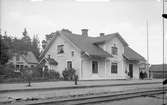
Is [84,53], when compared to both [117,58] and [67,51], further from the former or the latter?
[117,58]

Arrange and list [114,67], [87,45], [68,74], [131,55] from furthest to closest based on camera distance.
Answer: [131,55]
[114,67]
[87,45]
[68,74]

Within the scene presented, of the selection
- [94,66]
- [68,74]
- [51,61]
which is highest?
[51,61]

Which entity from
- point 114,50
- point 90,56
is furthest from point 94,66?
point 114,50

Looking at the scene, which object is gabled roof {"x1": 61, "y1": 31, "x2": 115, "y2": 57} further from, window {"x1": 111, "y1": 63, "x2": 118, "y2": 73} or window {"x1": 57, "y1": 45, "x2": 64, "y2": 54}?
window {"x1": 111, "y1": 63, "x2": 118, "y2": 73}

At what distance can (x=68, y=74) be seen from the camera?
89.4 feet

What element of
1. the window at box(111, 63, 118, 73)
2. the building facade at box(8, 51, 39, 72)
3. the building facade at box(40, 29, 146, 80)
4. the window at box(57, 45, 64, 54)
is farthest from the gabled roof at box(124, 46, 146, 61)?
the building facade at box(8, 51, 39, 72)

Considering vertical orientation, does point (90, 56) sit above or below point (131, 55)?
below

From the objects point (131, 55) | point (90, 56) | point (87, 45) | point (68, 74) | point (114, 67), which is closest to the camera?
point (68, 74)

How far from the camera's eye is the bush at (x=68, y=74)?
26.8 meters

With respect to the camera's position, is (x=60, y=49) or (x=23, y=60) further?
(x=23, y=60)

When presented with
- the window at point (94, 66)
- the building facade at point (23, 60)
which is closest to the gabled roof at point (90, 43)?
the window at point (94, 66)

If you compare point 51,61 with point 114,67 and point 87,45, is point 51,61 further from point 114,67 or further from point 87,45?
point 114,67

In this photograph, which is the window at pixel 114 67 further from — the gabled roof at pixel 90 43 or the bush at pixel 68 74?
the bush at pixel 68 74

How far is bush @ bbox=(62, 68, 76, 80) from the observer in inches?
1056
